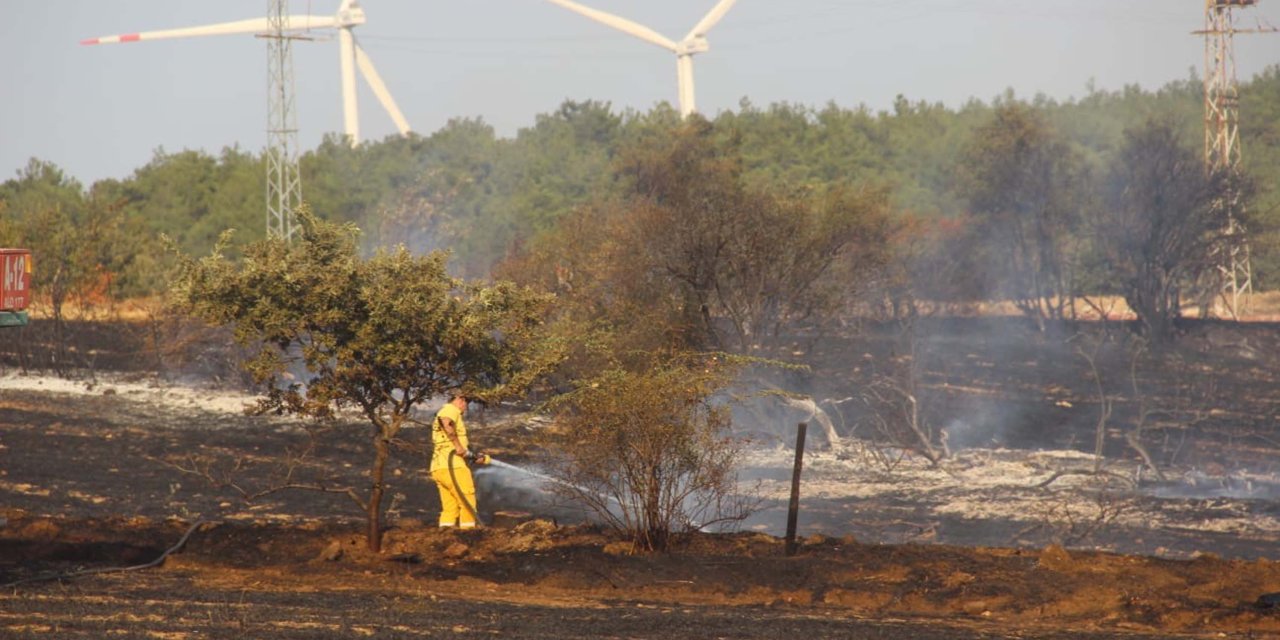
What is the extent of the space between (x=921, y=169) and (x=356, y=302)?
2313 inches

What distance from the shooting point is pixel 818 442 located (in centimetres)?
2423

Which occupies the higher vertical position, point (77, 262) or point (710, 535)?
point (77, 262)

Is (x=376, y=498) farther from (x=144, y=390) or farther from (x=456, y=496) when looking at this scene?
(x=144, y=390)

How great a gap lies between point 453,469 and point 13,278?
487 cm

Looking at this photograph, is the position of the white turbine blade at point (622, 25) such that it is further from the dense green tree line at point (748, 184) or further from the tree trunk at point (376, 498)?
the tree trunk at point (376, 498)

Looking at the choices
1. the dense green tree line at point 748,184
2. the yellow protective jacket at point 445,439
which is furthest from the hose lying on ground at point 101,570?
the dense green tree line at point 748,184

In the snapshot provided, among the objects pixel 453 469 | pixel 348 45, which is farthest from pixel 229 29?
pixel 453 469

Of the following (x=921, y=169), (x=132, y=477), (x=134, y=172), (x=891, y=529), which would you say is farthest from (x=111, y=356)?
(x=921, y=169)

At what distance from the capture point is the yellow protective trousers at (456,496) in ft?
46.2

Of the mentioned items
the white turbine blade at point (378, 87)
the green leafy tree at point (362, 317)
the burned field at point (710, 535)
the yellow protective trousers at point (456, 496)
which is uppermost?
the white turbine blade at point (378, 87)

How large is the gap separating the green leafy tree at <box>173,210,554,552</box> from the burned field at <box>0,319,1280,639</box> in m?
0.80

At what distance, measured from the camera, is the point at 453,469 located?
14141 mm

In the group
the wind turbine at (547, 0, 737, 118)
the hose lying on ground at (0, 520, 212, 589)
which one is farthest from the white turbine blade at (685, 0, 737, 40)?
the hose lying on ground at (0, 520, 212, 589)

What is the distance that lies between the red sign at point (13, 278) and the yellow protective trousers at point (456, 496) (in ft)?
15.2
